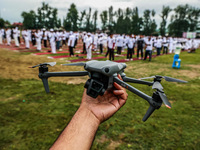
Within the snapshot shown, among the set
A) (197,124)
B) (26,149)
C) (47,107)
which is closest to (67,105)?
(47,107)

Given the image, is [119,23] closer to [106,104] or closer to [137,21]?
[137,21]

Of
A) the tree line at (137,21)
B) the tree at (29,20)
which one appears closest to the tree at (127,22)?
the tree line at (137,21)

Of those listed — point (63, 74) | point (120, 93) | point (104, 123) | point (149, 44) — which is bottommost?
point (104, 123)

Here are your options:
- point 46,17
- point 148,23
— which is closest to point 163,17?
point 148,23

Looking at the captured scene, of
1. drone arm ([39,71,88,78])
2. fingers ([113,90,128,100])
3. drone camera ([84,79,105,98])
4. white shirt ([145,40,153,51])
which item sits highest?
white shirt ([145,40,153,51])

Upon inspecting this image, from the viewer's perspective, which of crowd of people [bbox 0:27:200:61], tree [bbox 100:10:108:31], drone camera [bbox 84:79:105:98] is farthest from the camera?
tree [bbox 100:10:108:31]

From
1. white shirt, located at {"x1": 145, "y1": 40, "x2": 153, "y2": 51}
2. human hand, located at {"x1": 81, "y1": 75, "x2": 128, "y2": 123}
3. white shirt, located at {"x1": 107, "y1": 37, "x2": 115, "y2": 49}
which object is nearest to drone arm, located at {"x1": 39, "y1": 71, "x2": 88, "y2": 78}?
human hand, located at {"x1": 81, "y1": 75, "x2": 128, "y2": 123}

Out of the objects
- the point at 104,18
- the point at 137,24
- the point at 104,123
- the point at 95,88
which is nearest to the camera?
the point at 95,88

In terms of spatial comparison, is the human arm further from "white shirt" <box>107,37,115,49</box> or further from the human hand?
"white shirt" <box>107,37,115,49</box>

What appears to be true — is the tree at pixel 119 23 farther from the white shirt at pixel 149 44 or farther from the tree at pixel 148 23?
the white shirt at pixel 149 44
